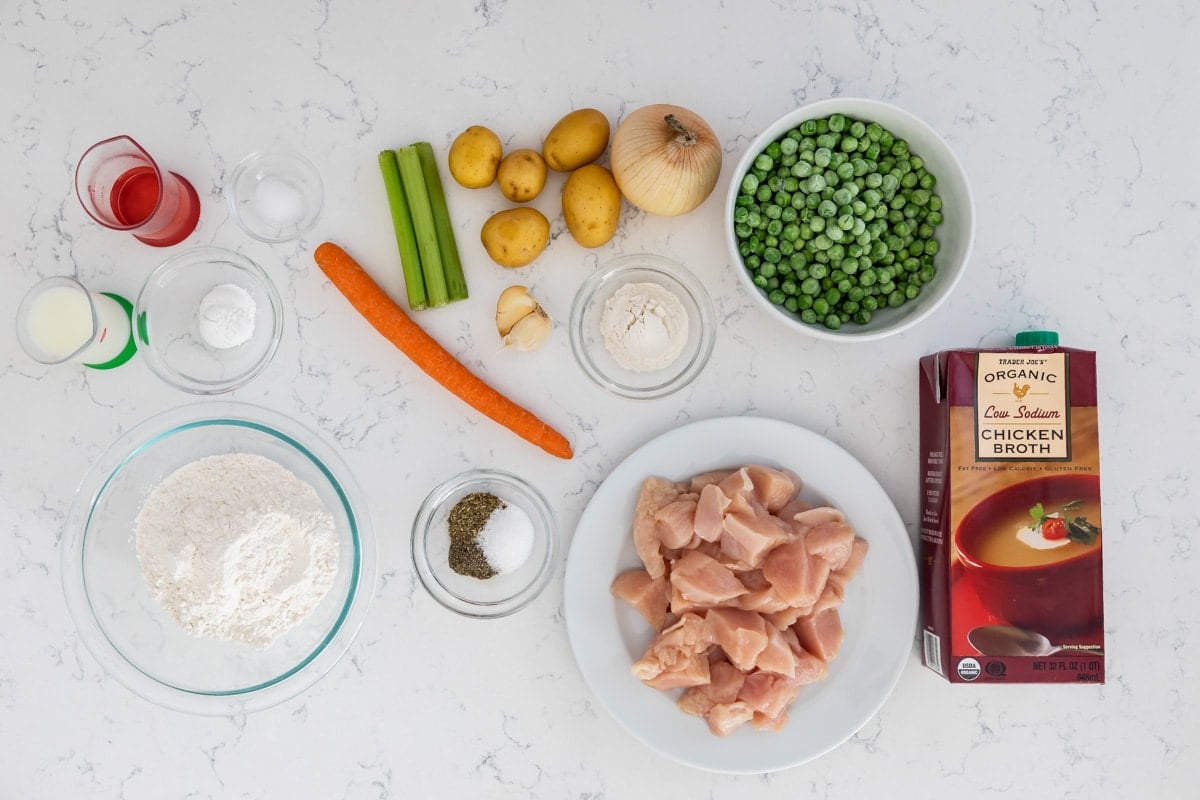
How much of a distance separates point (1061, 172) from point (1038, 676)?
0.98 m

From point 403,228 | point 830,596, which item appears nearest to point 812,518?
point 830,596

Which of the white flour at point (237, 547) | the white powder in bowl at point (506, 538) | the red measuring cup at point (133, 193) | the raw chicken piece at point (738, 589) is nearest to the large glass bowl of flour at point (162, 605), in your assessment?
the white flour at point (237, 547)

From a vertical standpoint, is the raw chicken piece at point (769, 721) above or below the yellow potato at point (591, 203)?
below

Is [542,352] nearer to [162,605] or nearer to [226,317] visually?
[226,317]

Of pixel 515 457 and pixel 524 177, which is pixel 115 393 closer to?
pixel 515 457

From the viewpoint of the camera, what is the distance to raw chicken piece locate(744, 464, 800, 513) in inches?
55.5

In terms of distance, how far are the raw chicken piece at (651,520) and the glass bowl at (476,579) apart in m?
0.18

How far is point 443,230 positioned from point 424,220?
41 mm

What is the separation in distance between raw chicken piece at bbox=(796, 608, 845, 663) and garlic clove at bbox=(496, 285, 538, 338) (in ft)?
2.54

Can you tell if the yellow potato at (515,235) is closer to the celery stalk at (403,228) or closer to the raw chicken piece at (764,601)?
the celery stalk at (403,228)

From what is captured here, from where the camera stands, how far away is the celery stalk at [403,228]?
1.46m

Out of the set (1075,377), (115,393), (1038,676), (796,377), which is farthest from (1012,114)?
(115,393)

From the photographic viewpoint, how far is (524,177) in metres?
1.41

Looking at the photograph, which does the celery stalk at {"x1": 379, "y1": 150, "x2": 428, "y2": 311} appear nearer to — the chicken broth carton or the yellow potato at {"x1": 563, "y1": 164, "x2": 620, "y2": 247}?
the yellow potato at {"x1": 563, "y1": 164, "x2": 620, "y2": 247}
